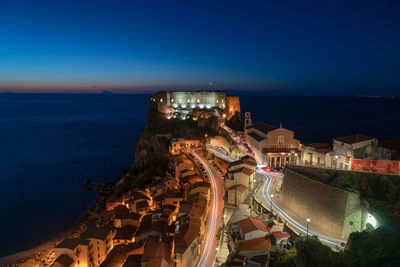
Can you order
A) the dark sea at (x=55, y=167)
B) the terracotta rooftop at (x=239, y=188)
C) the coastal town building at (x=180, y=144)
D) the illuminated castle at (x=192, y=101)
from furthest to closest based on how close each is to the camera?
the illuminated castle at (x=192, y=101), the coastal town building at (x=180, y=144), the dark sea at (x=55, y=167), the terracotta rooftop at (x=239, y=188)

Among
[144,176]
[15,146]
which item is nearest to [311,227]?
[144,176]

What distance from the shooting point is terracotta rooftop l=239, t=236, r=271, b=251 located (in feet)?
48.9

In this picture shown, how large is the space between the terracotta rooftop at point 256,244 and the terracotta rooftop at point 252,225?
0.57m

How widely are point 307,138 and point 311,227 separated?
41719 mm

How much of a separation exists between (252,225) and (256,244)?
4.11ft

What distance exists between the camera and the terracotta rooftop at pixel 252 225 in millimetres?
15828

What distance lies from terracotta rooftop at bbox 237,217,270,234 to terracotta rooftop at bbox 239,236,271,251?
0.57 metres

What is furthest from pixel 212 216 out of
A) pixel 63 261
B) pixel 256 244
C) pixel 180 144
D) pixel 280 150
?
pixel 180 144

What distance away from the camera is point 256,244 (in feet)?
49.9

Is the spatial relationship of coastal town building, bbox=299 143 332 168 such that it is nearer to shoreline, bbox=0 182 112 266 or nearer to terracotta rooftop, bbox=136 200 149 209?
terracotta rooftop, bbox=136 200 149 209

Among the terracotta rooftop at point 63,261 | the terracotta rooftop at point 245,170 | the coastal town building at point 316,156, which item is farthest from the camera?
the coastal town building at point 316,156

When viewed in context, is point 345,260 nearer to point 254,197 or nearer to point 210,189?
point 254,197

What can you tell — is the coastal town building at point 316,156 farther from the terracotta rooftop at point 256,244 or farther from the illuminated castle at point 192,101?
the illuminated castle at point 192,101

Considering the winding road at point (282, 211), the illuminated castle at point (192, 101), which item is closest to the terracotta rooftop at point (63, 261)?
the winding road at point (282, 211)
